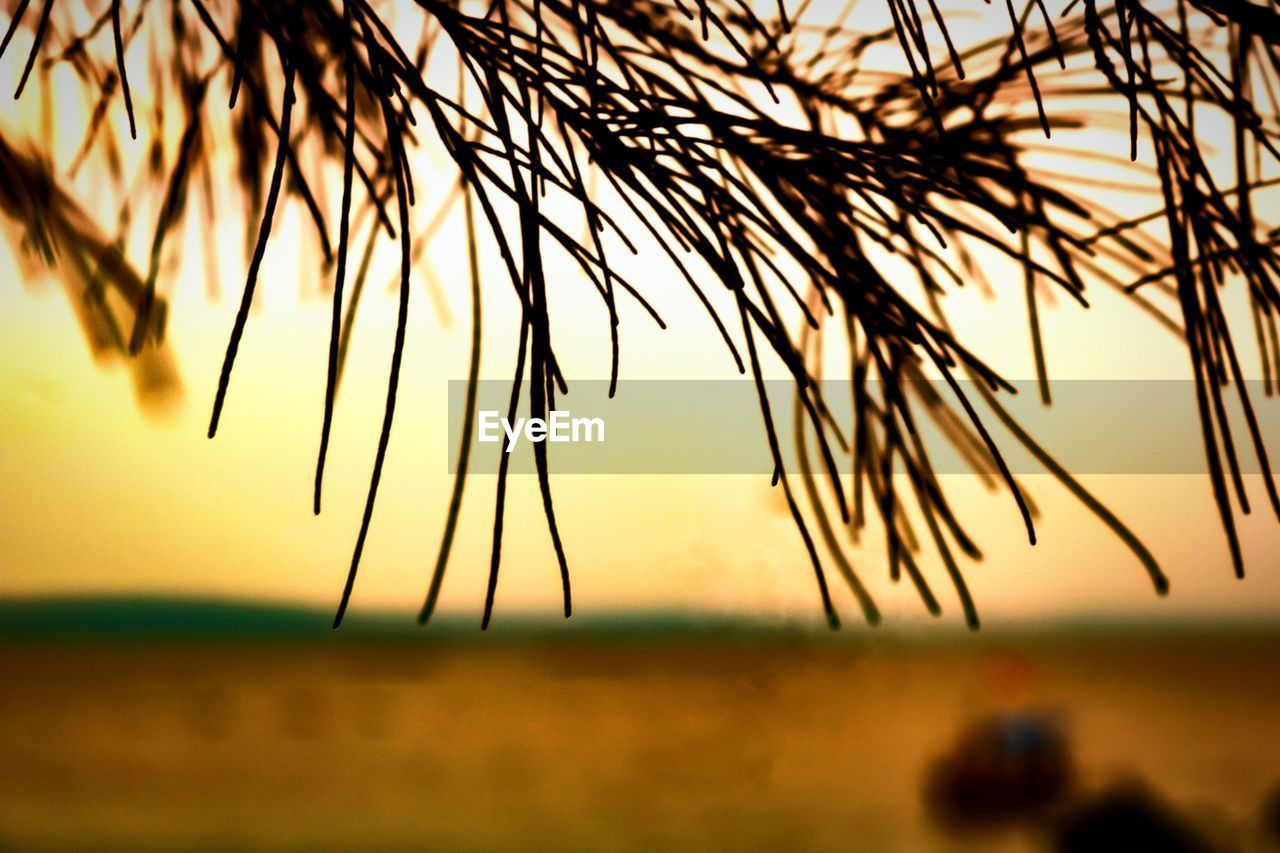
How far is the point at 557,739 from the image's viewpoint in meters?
0.58

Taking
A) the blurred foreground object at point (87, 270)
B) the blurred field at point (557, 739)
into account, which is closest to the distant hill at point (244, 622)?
the blurred field at point (557, 739)

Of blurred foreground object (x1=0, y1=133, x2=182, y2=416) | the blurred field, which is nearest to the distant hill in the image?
the blurred field

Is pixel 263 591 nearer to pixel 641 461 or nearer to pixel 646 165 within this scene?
pixel 641 461

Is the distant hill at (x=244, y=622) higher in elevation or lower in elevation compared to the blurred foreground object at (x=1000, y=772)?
higher

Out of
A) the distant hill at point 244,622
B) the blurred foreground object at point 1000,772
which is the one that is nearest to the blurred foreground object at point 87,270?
the distant hill at point 244,622

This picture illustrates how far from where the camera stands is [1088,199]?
431 mm

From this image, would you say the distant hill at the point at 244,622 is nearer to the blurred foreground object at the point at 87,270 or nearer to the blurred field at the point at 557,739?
the blurred field at the point at 557,739

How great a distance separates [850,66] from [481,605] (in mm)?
335

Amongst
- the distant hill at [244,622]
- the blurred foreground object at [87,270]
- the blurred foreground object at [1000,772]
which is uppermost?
the blurred foreground object at [87,270]

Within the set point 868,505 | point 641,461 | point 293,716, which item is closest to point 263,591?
point 293,716

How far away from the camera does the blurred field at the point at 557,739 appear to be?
550 millimetres

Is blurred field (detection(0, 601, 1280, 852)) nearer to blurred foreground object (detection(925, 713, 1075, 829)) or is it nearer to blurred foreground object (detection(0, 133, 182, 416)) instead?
blurred foreground object (detection(925, 713, 1075, 829))

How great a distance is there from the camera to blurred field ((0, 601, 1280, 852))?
0.55 metres

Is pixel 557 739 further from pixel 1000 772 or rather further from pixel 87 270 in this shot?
pixel 87 270
